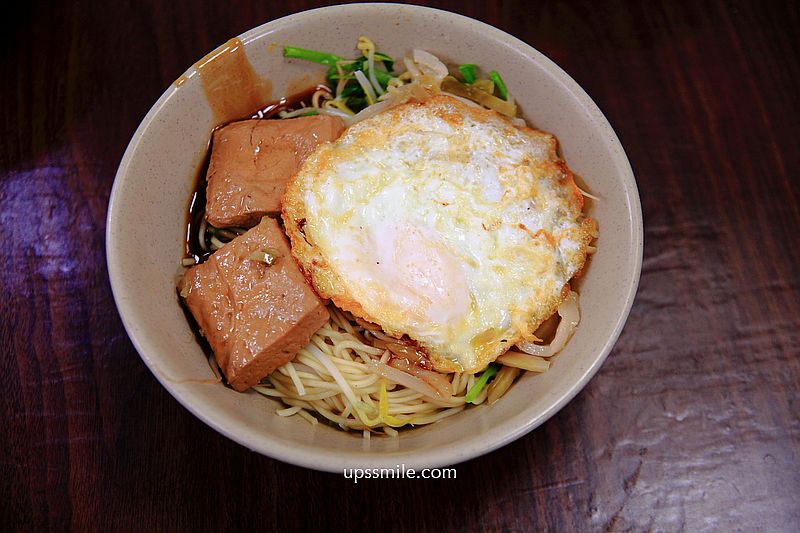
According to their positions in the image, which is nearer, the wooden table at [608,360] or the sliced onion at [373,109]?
the wooden table at [608,360]

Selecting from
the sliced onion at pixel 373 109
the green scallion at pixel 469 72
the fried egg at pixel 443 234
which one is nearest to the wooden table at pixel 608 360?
the fried egg at pixel 443 234

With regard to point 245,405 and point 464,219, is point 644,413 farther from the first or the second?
point 245,405

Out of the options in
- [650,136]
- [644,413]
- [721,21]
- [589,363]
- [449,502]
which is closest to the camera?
[589,363]

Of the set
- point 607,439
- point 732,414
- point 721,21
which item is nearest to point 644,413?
point 607,439

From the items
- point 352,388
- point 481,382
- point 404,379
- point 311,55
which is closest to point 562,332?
point 481,382

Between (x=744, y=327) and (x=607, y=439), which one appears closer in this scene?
(x=607, y=439)

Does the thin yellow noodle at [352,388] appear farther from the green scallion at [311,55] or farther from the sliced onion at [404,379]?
the green scallion at [311,55]

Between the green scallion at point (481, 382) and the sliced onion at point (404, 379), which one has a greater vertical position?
the sliced onion at point (404, 379)
